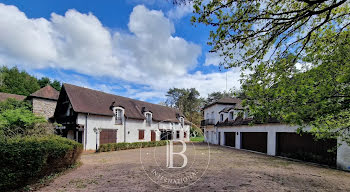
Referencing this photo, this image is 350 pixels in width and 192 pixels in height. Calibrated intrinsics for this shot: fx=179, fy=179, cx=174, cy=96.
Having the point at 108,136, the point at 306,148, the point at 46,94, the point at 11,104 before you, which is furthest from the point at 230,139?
the point at 11,104

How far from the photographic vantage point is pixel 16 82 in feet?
112

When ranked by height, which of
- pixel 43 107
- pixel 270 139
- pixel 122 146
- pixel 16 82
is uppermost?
pixel 16 82

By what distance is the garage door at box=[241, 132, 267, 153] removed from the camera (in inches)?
583

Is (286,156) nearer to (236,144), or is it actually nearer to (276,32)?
(236,144)

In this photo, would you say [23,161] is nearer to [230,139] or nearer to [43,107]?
Result: [230,139]

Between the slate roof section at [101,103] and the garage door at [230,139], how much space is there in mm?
8860

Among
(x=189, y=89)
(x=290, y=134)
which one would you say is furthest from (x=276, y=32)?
(x=189, y=89)

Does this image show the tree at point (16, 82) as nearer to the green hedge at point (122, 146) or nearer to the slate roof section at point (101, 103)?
the slate roof section at point (101, 103)

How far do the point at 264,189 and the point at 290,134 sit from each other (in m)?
8.28

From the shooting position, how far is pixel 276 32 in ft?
13.3

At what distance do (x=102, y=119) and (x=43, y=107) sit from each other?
8810mm

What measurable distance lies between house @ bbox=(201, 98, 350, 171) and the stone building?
2099cm

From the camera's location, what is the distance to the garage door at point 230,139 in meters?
20.1

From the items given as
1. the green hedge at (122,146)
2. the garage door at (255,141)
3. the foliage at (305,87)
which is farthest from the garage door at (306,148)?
the green hedge at (122,146)
